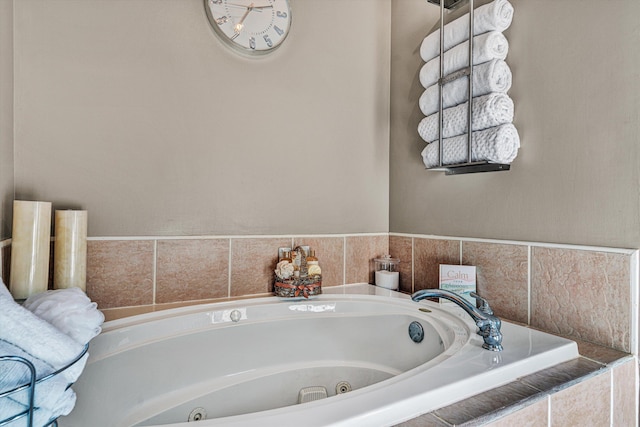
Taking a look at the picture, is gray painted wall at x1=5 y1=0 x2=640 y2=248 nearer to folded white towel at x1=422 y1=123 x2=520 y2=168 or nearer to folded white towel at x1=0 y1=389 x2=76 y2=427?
folded white towel at x1=422 y1=123 x2=520 y2=168

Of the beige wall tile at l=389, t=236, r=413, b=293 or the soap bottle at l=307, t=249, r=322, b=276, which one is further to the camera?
the beige wall tile at l=389, t=236, r=413, b=293

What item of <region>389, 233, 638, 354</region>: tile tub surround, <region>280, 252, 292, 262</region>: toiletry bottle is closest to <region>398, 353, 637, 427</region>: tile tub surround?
<region>389, 233, 638, 354</region>: tile tub surround

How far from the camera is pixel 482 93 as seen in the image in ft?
3.94

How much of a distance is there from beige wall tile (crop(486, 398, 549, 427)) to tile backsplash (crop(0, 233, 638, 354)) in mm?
452

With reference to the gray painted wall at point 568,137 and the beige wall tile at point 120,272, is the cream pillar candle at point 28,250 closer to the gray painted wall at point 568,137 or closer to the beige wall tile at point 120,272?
the beige wall tile at point 120,272

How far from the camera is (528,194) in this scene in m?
1.16

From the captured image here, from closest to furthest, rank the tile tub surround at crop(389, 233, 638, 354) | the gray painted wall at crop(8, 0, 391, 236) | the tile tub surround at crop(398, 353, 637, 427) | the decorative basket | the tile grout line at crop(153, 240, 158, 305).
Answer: the tile tub surround at crop(398, 353, 637, 427) → the tile tub surround at crop(389, 233, 638, 354) → the gray painted wall at crop(8, 0, 391, 236) → the tile grout line at crop(153, 240, 158, 305) → the decorative basket

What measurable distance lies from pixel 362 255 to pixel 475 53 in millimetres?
969

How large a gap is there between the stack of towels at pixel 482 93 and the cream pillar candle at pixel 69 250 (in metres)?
1.27

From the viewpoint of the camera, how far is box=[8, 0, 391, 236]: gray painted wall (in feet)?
3.63

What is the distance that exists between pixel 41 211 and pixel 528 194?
1.50m

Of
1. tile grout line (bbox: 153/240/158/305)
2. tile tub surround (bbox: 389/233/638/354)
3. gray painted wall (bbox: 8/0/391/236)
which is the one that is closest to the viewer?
tile tub surround (bbox: 389/233/638/354)

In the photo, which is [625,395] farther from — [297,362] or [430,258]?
[297,362]

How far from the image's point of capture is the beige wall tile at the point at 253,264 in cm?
137
